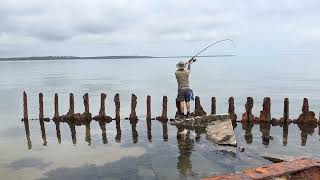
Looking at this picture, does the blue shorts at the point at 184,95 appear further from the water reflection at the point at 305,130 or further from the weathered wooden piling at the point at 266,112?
the water reflection at the point at 305,130

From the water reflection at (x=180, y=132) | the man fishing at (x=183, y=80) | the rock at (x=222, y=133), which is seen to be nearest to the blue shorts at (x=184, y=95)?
the man fishing at (x=183, y=80)

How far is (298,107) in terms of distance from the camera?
31156 mm

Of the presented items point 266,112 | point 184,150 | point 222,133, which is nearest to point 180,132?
point 222,133

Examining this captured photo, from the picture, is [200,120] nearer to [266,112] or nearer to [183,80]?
[183,80]

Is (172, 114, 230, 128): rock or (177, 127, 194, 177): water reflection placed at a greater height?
(172, 114, 230, 128): rock

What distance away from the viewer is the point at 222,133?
14266 millimetres

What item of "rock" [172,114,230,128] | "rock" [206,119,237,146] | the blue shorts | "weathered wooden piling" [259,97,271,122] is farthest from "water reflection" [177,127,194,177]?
"weathered wooden piling" [259,97,271,122]

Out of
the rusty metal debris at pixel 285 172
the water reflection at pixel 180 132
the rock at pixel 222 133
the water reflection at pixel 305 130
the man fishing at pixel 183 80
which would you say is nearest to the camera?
the rusty metal debris at pixel 285 172

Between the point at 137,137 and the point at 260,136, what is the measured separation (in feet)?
16.0

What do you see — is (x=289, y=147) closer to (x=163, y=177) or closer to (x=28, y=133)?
(x=163, y=177)

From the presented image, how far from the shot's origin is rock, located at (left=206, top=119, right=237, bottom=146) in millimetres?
13708

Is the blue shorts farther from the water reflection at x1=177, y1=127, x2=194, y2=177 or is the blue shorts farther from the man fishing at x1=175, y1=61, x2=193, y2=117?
the water reflection at x1=177, y1=127, x2=194, y2=177

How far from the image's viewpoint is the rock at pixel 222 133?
1371 centimetres

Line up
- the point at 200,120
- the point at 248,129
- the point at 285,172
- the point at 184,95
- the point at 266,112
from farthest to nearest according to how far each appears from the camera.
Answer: the point at 266,112 → the point at 248,129 → the point at 184,95 → the point at 200,120 → the point at 285,172
